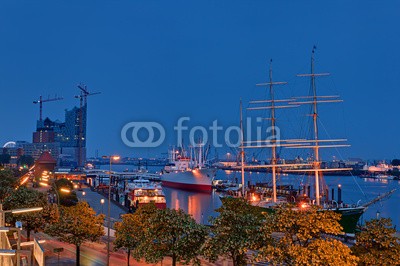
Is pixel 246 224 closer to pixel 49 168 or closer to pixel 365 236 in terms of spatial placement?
pixel 365 236

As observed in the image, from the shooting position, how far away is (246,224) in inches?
869

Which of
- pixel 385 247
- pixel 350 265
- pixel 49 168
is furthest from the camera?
pixel 49 168

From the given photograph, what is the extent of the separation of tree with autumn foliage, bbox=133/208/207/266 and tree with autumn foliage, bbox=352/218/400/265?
350 inches

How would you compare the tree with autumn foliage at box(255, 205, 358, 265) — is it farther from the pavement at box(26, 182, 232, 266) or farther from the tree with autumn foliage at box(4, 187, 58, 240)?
the tree with autumn foliage at box(4, 187, 58, 240)

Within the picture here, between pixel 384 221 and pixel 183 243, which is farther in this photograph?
pixel 183 243

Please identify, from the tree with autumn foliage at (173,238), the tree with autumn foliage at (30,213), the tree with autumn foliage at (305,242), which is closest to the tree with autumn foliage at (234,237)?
the tree with autumn foliage at (305,242)

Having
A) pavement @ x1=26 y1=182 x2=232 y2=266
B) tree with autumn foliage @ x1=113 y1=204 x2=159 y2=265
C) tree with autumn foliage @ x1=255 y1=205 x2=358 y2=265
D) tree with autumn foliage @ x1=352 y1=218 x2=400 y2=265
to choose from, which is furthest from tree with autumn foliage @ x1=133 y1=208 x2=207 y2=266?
tree with autumn foliage @ x1=352 y1=218 x2=400 y2=265

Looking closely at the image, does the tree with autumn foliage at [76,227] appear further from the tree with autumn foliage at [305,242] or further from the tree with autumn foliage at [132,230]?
the tree with autumn foliage at [305,242]

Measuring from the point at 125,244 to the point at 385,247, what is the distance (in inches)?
682

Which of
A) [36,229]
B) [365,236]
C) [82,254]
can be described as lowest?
[82,254]

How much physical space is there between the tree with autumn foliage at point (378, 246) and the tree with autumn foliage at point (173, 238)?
888cm

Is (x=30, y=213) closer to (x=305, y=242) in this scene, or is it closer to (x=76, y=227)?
(x=76, y=227)

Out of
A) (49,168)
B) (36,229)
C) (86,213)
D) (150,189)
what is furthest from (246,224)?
(49,168)

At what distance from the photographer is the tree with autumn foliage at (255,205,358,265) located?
58.3 ft
